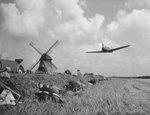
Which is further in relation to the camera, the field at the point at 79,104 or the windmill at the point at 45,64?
the windmill at the point at 45,64

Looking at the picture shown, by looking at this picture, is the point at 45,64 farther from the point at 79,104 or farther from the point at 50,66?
the point at 79,104

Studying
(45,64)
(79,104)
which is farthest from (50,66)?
(79,104)

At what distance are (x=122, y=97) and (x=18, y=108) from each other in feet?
45.7

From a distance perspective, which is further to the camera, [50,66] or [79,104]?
[50,66]

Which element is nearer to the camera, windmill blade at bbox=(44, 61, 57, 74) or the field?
the field

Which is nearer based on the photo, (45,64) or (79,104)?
(79,104)

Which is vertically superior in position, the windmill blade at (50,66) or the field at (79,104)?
the windmill blade at (50,66)

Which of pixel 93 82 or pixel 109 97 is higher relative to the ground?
pixel 93 82

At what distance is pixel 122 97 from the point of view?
32.0m

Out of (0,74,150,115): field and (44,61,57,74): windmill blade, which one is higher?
(44,61,57,74): windmill blade

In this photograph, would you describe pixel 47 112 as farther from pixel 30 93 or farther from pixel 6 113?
Result: pixel 30 93

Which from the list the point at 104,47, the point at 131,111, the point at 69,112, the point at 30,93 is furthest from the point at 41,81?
the point at 104,47

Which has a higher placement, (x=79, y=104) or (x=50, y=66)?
(x=50, y=66)

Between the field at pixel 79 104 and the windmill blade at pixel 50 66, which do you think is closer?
the field at pixel 79 104
